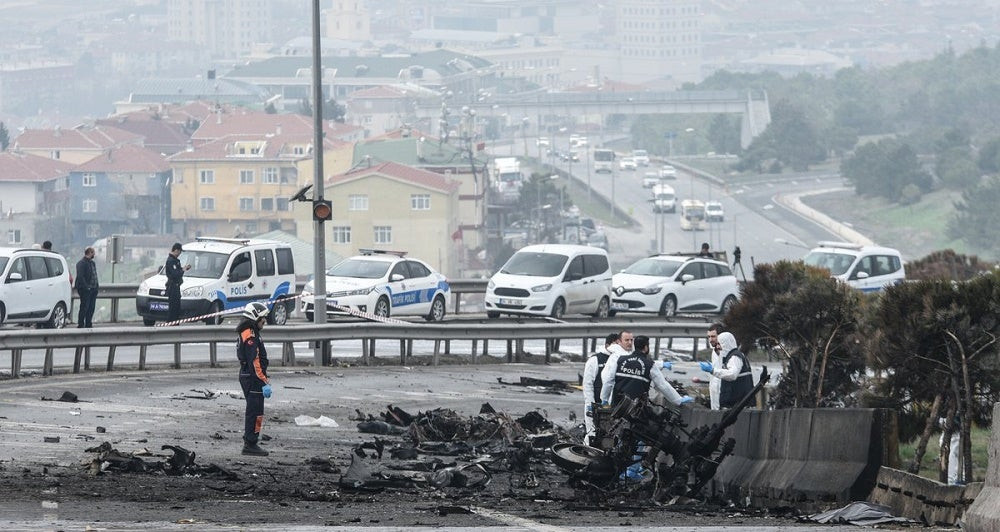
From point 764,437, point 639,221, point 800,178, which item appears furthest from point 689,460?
point 800,178

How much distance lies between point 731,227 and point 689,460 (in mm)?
152750

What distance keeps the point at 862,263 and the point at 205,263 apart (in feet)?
54.0

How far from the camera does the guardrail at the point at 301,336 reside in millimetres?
24281

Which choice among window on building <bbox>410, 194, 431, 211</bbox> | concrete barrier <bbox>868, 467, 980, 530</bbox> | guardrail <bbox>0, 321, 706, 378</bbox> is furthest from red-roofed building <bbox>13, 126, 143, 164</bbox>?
concrete barrier <bbox>868, 467, 980, 530</bbox>

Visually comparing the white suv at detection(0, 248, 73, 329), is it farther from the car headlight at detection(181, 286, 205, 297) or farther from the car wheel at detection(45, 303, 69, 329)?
the car headlight at detection(181, 286, 205, 297)

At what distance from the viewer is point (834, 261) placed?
134 ft

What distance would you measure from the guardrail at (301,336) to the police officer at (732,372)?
1016cm

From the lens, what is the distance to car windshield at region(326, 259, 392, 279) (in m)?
34.3

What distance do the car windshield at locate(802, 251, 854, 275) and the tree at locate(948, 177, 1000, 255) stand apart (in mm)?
109236

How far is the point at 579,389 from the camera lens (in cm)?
2739

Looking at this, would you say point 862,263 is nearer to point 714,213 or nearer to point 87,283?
point 87,283

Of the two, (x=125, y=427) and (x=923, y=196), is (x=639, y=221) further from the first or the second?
(x=125, y=427)

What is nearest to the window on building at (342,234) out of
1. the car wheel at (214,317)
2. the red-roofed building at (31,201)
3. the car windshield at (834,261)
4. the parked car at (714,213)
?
the red-roofed building at (31,201)

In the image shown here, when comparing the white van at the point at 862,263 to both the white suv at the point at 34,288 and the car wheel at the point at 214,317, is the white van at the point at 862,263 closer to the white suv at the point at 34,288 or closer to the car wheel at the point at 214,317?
the car wheel at the point at 214,317
